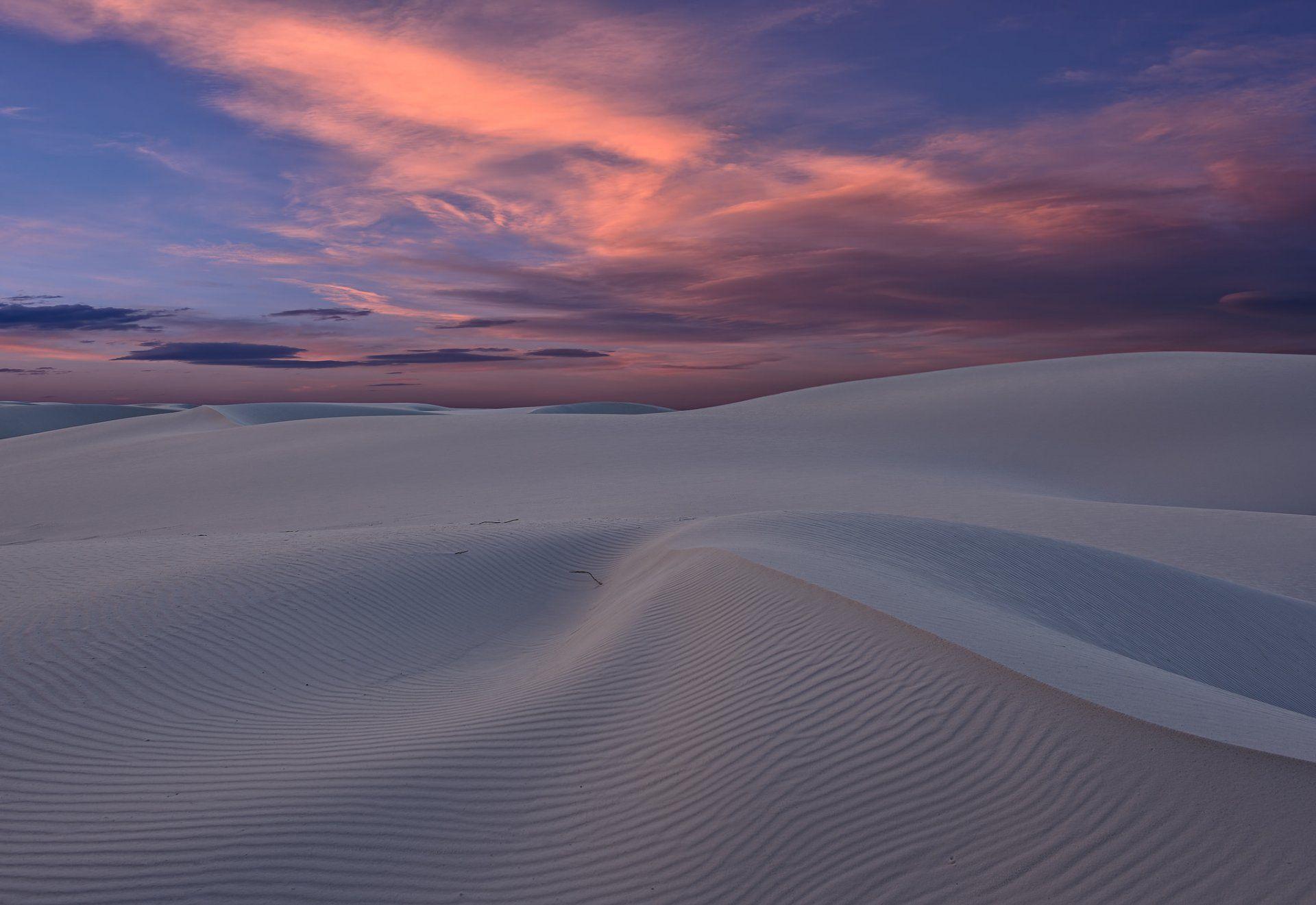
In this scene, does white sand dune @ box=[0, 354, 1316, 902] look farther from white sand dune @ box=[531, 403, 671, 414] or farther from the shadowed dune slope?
white sand dune @ box=[531, 403, 671, 414]

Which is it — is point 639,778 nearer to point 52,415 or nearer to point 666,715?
point 666,715

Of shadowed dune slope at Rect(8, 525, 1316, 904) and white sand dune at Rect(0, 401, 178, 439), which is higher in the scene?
white sand dune at Rect(0, 401, 178, 439)

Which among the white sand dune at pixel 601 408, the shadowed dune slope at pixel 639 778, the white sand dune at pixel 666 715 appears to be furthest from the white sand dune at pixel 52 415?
the shadowed dune slope at pixel 639 778

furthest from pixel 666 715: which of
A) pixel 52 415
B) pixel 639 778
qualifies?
pixel 52 415

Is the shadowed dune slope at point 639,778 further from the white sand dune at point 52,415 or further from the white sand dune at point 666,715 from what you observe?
the white sand dune at point 52,415

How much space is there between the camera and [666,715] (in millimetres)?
4988

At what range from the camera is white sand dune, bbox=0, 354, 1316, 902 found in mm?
3633

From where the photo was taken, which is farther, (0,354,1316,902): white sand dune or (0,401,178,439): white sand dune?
(0,401,178,439): white sand dune

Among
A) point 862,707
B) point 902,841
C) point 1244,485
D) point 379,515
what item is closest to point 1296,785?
point 902,841

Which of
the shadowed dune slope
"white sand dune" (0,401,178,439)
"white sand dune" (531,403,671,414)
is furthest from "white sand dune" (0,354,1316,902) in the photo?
"white sand dune" (0,401,178,439)

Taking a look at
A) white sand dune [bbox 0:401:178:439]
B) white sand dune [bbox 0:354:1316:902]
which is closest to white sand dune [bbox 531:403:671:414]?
white sand dune [bbox 0:401:178:439]

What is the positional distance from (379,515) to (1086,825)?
14609mm

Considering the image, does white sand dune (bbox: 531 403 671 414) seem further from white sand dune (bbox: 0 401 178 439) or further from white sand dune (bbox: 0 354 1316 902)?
white sand dune (bbox: 0 354 1316 902)

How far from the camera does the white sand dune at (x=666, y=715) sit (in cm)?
363
